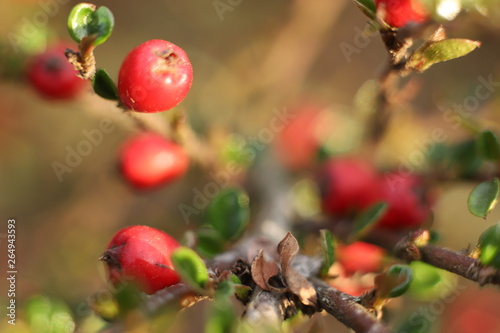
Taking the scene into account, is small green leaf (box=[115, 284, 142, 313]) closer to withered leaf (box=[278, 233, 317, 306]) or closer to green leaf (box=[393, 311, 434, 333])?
withered leaf (box=[278, 233, 317, 306])

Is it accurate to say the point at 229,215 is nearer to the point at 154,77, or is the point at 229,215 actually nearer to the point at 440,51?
the point at 154,77

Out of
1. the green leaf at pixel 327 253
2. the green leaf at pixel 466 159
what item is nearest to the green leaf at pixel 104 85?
the green leaf at pixel 327 253

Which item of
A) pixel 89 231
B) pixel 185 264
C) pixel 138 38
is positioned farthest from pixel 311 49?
pixel 185 264

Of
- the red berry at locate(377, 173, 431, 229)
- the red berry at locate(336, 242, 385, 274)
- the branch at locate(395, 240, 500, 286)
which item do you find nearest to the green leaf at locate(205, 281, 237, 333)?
the branch at locate(395, 240, 500, 286)

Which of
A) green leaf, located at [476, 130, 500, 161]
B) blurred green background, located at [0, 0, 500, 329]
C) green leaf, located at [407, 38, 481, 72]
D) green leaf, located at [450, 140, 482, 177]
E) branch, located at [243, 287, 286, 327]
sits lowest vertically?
blurred green background, located at [0, 0, 500, 329]

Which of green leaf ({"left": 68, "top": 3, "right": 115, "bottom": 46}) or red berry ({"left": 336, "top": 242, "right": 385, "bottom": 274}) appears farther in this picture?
red berry ({"left": 336, "top": 242, "right": 385, "bottom": 274})

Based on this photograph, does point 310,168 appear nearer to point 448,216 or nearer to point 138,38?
point 448,216

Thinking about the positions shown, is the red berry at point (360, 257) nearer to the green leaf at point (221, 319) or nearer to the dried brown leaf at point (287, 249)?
the dried brown leaf at point (287, 249)
